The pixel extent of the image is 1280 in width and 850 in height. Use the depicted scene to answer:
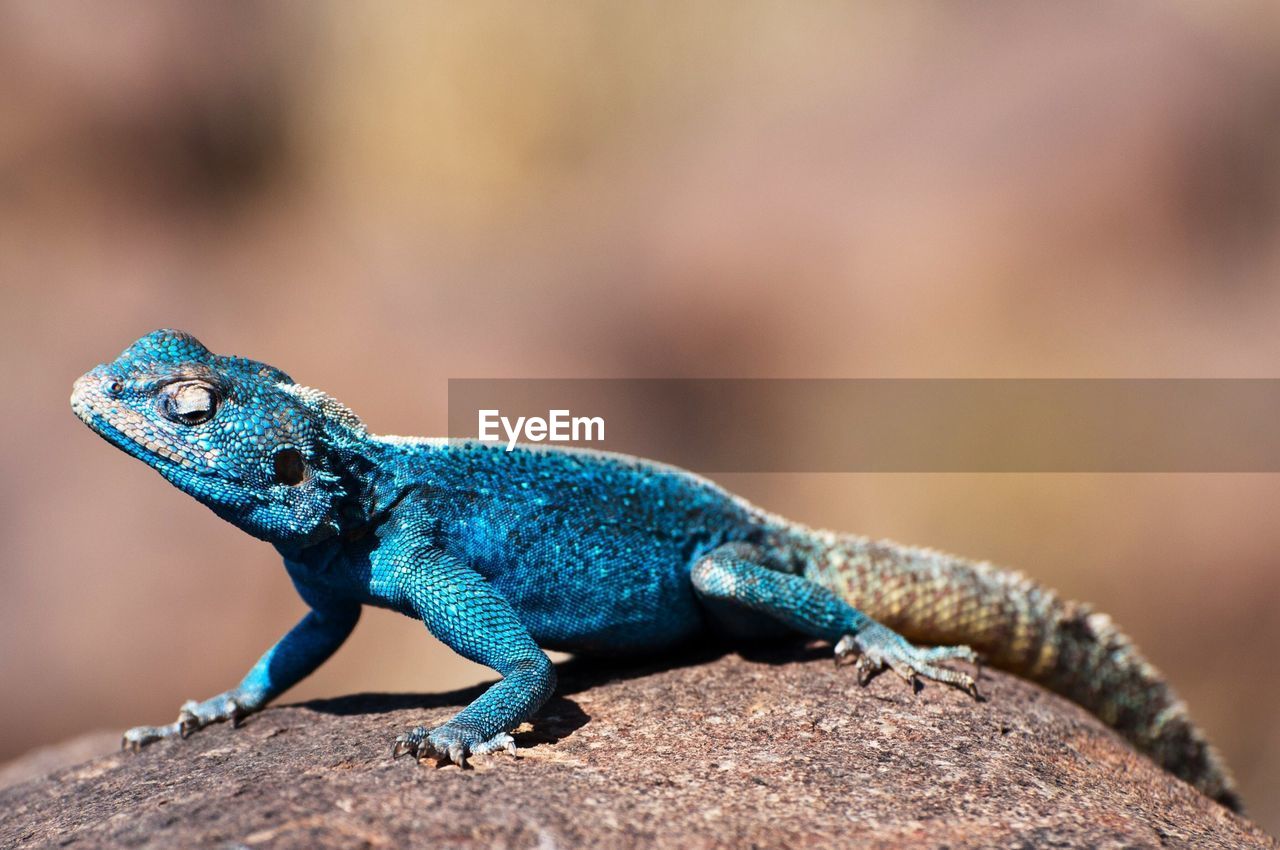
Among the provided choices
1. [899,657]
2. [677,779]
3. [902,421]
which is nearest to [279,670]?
[677,779]

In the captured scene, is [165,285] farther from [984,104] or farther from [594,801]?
[594,801]

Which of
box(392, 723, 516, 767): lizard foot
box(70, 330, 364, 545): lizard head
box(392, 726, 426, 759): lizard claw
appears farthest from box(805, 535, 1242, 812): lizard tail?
box(70, 330, 364, 545): lizard head

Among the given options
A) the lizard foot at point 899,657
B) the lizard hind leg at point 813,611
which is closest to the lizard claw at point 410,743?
the lizard hind leg at point 813,611

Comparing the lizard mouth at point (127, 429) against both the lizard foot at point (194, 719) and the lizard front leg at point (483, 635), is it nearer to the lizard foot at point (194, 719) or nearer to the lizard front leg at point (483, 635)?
the lizard front leg at point (483, 635)

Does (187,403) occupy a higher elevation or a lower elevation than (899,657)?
higher

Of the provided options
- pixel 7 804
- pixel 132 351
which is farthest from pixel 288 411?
pixel 7 804

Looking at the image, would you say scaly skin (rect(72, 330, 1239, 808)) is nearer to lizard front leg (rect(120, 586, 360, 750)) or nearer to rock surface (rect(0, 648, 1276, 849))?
lizard front leg (rect(120, 586, 360, 750))

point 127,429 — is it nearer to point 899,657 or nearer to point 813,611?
point 813,611

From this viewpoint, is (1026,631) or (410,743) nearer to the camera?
(410,743)
